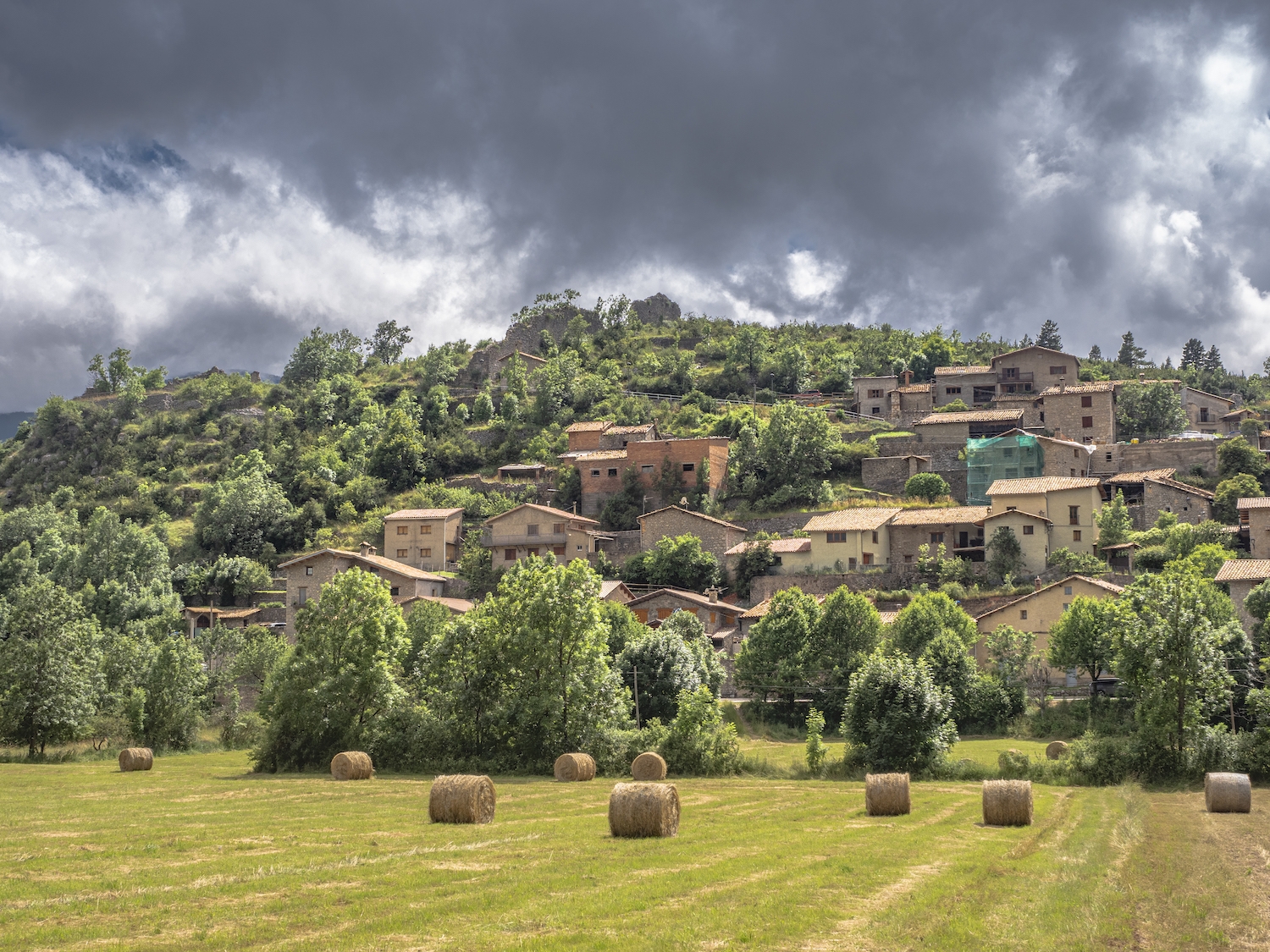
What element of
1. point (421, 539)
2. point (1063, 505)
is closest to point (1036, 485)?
point (1063, 505)

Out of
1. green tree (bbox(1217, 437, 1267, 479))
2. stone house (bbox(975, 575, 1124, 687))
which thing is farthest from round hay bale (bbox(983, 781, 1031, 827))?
green tree (bbox(1217, 437, 1267, 479))

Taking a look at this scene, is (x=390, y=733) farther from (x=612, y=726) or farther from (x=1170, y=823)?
(x=1170, y=823)

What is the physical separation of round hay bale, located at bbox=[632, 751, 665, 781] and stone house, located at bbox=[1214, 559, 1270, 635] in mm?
33475

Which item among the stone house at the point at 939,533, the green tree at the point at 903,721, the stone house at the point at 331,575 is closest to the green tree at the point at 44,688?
the stone house at the point at 331,575

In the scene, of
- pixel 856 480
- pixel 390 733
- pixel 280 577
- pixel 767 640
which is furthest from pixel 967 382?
pixel 390 733

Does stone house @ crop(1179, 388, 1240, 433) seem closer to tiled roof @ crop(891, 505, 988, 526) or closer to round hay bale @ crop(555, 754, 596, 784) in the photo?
tiled roof @ crop(891, 505, 988, 526)

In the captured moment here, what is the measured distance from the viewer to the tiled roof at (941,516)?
74.4 meters

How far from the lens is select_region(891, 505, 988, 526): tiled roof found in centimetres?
7438

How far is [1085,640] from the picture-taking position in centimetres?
5519

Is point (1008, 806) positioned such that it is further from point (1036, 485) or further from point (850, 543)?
point (1036, 485)

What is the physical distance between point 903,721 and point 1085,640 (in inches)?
797

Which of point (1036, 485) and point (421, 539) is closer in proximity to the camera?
point (1036, 485)

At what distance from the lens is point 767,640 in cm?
5962

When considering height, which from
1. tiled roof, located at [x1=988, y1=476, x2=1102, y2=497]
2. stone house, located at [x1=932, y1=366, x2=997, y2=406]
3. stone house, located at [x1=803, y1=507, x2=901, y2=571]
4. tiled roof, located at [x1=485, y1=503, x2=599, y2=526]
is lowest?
stone house, located at [x1=803, y1=507, x2=901, y2=571]
